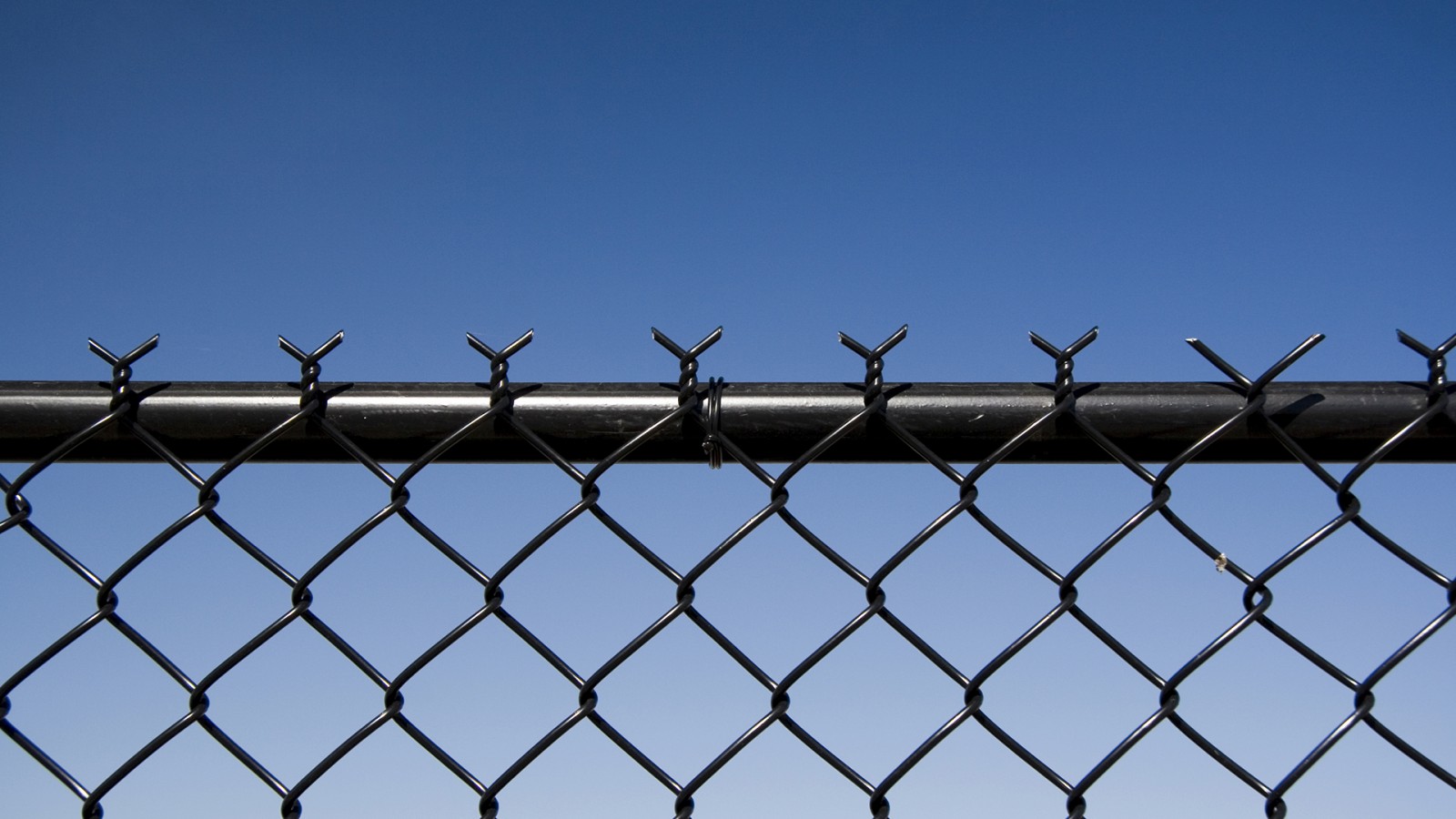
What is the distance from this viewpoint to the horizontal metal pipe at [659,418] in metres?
2.00

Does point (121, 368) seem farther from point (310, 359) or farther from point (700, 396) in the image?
point (700, 396)

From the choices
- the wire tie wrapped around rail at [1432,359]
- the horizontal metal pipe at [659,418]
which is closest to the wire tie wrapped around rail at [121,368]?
the horizontal metal pipe at [659,418]

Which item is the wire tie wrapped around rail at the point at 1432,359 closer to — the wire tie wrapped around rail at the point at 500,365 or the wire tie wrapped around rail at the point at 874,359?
the wire tie wrapped around rail at the point at 874,359

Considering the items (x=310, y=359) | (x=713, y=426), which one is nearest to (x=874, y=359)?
(x=713, y=426)

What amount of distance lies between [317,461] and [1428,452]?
75.3 inches

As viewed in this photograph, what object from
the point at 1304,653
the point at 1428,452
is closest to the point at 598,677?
the point at 1304,653

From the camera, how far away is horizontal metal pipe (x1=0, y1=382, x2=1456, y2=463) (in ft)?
6.55

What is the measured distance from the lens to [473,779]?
196cm

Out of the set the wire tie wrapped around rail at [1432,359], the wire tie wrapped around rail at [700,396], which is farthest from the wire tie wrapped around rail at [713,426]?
the wire tie wrapped around rail at [1432,359]

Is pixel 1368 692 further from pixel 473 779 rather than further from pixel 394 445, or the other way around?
pixel 394 445

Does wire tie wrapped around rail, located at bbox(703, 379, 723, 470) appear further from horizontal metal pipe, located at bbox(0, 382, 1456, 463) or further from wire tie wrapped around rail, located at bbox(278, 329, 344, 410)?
wire tie wrapped around rail, located at bbox(278, 329, 344, 410)

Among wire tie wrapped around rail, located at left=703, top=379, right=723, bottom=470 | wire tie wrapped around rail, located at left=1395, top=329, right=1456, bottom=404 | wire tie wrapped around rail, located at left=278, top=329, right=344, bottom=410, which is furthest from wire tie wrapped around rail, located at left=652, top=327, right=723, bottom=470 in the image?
wire tie wrapped around rail, located at left=1395, top=329, right=1456, bottom=404

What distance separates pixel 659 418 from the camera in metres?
1.99

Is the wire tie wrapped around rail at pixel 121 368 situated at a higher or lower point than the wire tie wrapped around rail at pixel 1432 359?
higher
